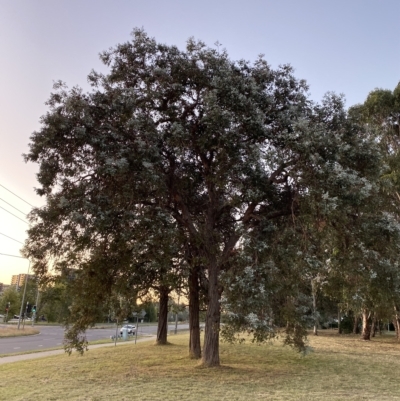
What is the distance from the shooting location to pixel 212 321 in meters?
12.8

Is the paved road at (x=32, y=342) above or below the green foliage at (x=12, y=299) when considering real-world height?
below

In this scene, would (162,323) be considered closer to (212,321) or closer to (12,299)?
(212,321)

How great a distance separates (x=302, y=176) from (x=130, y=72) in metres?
6.67

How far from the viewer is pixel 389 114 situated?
23609 mm

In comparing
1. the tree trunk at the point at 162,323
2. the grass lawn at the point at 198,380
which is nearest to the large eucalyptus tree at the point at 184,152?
the grass lawn at the point at 198,380

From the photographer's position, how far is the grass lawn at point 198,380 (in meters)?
8.94

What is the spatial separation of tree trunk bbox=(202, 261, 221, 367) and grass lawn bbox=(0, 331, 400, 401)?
0.45m

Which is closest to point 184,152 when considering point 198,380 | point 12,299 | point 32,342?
point 198,380

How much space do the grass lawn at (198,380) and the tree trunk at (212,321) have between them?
1.47 feet

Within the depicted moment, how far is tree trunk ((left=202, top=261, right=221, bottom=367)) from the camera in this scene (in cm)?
1286

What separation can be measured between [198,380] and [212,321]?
227cm

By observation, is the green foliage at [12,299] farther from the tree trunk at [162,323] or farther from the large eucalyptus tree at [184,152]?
the large eucalyptus tree at [184,152]

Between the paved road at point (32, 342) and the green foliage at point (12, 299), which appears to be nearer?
the paved road at point (32, 342)

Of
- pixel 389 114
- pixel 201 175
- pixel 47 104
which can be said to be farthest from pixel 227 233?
pixel 389 114
